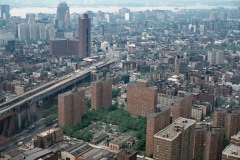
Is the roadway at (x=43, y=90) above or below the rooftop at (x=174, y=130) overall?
below

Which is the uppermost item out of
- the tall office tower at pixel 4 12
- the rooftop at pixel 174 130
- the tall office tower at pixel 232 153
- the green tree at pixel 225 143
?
the tall office tower at pixel 4 12

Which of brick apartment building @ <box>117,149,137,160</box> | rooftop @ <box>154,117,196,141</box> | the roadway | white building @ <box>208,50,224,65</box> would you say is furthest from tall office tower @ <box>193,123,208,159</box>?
white building @ <box>208,50,224,65</box>

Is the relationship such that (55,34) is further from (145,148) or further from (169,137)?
(169,137)

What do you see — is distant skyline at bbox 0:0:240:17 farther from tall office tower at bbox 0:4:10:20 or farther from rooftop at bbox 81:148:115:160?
rooftop at bbox 81:148:115:160

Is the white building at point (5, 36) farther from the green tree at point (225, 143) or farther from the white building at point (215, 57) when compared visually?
the green tree at point (225, 143)

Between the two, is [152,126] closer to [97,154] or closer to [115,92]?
[97,154]

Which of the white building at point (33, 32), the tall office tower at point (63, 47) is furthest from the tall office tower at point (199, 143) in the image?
the white building at point (33, 32)

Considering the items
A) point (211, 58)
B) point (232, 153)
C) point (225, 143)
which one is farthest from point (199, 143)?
point (211, 58)
